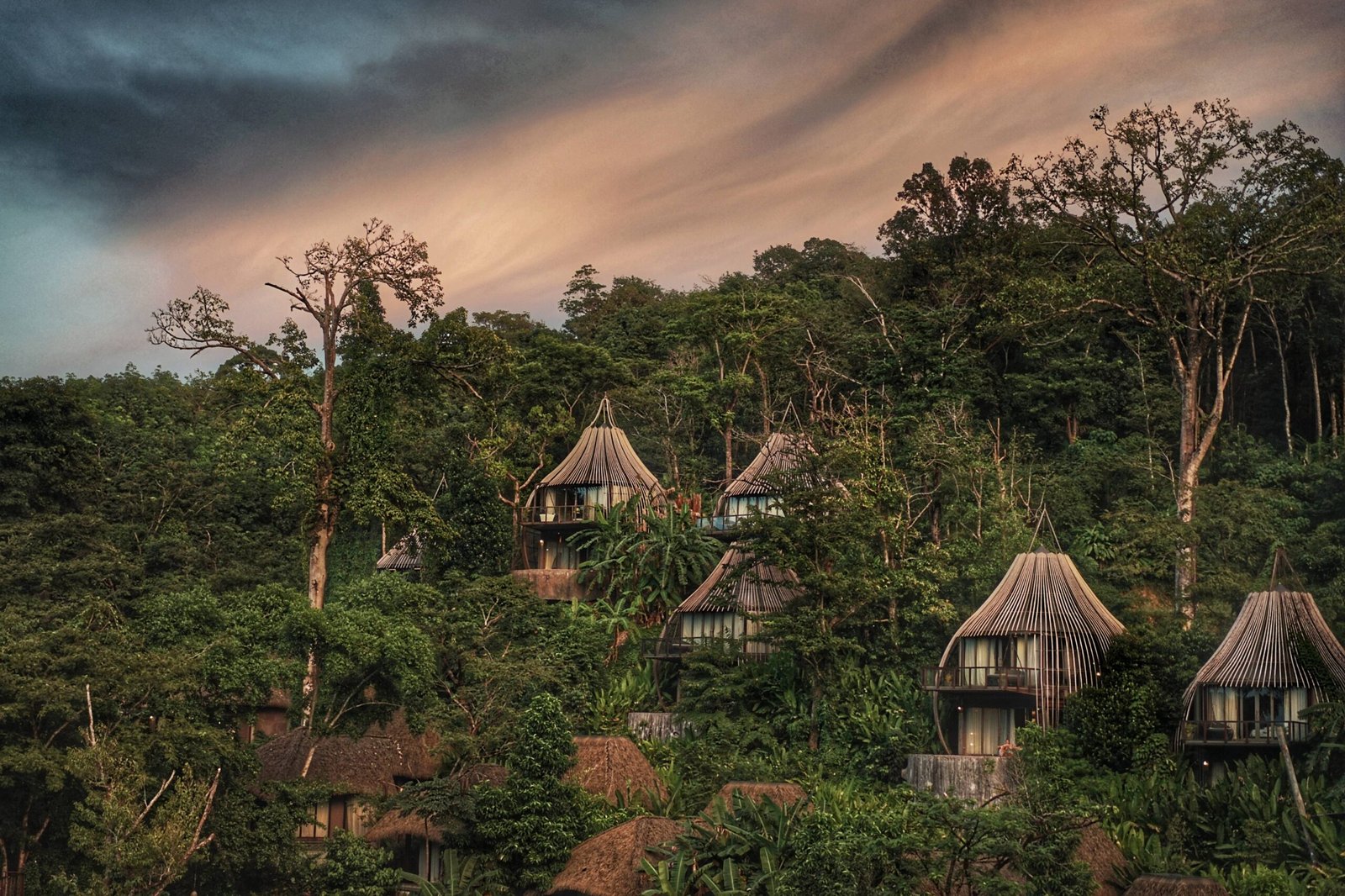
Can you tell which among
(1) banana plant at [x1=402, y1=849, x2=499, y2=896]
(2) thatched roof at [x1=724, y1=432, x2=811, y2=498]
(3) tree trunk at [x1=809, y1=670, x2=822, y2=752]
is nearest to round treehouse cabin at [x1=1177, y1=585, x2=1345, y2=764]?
(3) tree trunk at [x1=809, y1=670, x2=822, y2=752]

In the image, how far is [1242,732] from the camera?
34.3 meters

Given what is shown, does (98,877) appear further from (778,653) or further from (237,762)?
(778,653)

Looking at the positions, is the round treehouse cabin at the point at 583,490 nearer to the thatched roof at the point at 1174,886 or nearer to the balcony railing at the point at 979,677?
the balcony railing at the point at 979,677

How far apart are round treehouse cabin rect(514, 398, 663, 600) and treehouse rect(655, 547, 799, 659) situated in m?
6.33

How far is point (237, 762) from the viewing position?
31.4 m

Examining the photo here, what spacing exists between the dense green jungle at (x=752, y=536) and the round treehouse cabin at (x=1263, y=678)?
0.71 meters

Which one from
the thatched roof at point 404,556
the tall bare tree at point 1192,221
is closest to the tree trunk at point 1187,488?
the tall bare tree at point 1192,221

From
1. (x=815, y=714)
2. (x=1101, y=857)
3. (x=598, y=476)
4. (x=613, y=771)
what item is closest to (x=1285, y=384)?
(x=598, y=476)

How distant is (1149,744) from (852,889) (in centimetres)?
1006

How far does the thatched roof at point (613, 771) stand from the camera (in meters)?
36.1

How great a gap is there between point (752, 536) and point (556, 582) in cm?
837

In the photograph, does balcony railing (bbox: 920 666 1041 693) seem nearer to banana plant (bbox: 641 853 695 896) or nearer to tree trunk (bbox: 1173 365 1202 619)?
tree trunk (bbox: 1173 365 1202 619)

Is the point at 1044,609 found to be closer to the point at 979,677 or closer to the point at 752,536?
the point at 979,677

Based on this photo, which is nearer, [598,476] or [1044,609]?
[1044,609]
